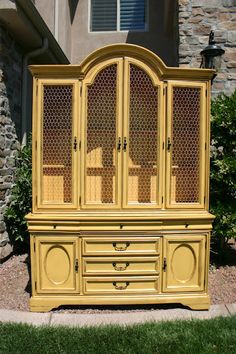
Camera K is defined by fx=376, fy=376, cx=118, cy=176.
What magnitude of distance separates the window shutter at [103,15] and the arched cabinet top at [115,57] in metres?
6.36

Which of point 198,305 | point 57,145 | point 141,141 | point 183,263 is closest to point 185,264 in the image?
point 183,263

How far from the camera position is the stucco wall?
31.0 ft

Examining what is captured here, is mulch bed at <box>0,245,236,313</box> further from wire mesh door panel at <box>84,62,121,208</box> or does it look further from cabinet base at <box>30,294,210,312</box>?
wire mesh door panel at <box>84,62,121,208</box>

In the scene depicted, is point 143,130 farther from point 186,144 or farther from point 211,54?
point 211,54

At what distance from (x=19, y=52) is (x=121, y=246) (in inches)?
148

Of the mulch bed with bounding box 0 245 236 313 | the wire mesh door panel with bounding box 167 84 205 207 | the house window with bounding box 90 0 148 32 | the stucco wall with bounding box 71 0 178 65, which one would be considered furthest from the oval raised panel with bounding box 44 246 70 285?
the house window with bounding box 90 0 148 32

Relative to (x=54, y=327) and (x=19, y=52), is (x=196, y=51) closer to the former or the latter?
(x=19, y=52)

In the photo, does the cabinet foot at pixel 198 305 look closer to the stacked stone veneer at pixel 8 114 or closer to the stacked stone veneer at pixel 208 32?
the stacked stone veneer at pixel 8 114

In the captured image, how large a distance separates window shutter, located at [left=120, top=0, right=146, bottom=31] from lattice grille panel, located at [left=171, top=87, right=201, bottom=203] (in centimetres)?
637

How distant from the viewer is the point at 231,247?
5770 millimetres

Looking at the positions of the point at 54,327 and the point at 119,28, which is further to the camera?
the point at 119,28

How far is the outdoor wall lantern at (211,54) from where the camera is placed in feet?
19.8

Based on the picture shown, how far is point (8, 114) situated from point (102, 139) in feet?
6.69

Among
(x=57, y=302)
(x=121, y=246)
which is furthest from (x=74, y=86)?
(x=57, y=302)
